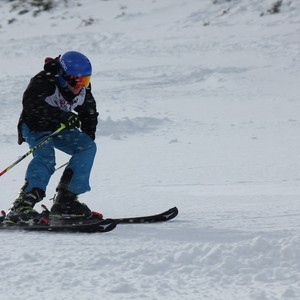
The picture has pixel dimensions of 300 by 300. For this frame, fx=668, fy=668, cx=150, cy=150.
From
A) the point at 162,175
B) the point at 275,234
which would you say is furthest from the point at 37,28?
the point at 275,234

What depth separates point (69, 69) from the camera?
4.98 meters

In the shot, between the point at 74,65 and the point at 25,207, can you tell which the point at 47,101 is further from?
the point at 25,207

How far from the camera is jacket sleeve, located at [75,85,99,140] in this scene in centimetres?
547

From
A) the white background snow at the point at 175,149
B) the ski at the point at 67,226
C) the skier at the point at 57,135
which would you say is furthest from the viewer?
the skier at the point at 57,135

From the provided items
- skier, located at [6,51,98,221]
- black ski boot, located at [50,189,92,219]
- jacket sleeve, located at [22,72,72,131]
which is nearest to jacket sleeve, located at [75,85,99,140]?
skier, located at [6,51,98,221]

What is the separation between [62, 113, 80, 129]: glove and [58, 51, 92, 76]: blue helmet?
35 centimetres

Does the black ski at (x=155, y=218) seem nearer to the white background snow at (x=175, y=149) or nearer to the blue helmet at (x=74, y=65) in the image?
the white background snow at (x=175, y=149)

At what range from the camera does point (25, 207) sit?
4984 mm

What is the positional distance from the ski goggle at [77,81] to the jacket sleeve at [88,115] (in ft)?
1.19

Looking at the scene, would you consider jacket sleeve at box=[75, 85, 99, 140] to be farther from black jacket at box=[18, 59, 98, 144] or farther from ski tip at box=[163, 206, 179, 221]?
ski tip at box=[163, 206, 179, 221]

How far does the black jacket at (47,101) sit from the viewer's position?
200 inches

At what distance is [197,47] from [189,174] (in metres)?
8.30

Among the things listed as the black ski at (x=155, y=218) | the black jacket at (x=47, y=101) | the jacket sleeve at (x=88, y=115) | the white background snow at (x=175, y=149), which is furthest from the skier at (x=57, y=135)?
the white background snow at (x=175, y=149)

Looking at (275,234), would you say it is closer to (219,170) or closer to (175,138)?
(219,170)
